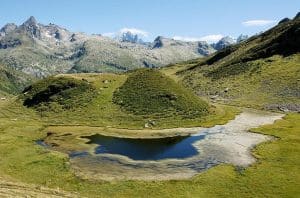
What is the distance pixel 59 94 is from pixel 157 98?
37.0m

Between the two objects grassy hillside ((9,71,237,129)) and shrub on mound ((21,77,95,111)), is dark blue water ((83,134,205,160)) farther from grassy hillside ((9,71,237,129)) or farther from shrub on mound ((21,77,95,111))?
shrub on mound ((21,77,95,111))

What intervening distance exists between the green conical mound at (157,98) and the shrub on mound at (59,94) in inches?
451

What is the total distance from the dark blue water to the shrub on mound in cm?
3566

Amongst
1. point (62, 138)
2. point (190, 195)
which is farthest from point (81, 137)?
point (190, 195)

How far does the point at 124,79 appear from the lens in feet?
552

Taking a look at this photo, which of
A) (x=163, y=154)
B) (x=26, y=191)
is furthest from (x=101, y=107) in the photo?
(x=26, y=191)

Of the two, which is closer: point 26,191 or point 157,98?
point 26,191

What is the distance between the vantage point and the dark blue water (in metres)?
89.8

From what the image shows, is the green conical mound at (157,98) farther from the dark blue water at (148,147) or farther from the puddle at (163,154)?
the dark blue water at (148,147)

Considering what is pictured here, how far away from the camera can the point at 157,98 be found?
138 meters

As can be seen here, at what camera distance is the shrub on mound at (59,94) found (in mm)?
143125

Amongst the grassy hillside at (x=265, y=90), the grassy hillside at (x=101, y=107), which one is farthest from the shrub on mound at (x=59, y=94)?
the grassy hillside at (x=265, y=90)

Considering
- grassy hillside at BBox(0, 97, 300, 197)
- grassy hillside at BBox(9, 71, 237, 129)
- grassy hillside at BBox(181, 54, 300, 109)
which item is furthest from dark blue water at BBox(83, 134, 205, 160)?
grassy hillside at BBox(181, 54, 300, 109)

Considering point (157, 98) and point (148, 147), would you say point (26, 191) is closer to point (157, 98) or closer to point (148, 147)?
point (148, 147)
